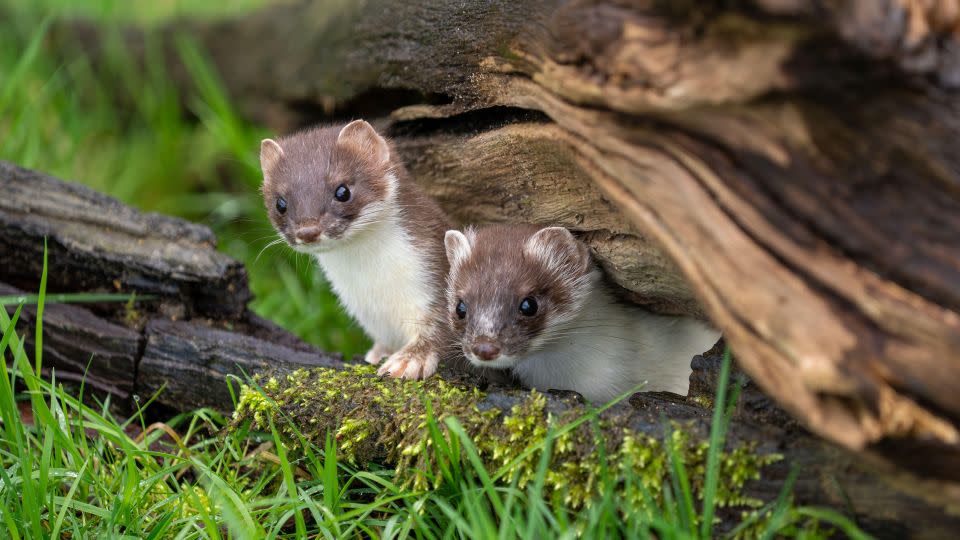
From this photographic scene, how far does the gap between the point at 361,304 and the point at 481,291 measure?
3.06ft

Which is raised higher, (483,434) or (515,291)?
(515,291)

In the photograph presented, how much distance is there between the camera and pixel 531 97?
3445 millimetres

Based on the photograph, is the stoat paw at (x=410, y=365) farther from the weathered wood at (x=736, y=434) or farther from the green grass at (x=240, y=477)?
the green grass at (x=240, y=477)

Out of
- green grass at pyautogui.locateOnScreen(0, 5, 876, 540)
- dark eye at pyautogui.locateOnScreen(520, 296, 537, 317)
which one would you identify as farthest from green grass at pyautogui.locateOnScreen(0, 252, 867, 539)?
dark eye at pyautogui.locateOnScreen(520, 296, 537, 317)

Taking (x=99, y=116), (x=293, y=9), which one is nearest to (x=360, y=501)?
(x=293, y=9)

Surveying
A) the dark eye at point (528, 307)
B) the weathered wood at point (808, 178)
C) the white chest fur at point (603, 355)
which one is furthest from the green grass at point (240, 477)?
the white chest fur at point (603, 355)

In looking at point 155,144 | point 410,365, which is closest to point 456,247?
point 410,365

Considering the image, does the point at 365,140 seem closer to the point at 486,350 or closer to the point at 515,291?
the point at 515,291

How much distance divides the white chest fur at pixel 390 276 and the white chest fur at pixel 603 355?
61 centimetres

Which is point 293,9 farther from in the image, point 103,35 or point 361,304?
point 361,304

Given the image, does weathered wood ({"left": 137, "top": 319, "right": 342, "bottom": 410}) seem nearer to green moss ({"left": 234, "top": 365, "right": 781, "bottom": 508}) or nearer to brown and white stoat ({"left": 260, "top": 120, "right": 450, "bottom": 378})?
green moss ({"left": 234, "top": 365, "right": 781, "bottom": 508})

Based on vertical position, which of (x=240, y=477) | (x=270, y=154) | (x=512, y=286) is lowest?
(x=240, y=477)

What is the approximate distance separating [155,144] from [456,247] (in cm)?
451

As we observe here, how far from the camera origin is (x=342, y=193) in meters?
4.57
